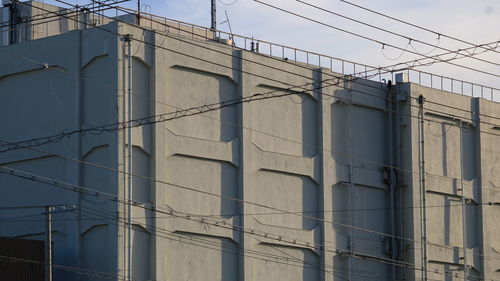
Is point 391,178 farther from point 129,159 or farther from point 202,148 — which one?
point 129,159

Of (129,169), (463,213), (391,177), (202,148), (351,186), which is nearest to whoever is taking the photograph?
(129,169)

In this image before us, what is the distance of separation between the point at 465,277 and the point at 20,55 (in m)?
22.7

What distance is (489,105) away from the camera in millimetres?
60500

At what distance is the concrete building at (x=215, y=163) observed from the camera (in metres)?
45.7

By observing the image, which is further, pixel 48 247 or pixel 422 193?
pixel 422 193

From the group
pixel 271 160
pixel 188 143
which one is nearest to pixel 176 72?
pixel 188 143

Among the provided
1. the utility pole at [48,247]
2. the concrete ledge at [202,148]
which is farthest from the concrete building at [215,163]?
the utility pole at [48,247]

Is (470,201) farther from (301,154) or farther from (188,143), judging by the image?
(188,143)

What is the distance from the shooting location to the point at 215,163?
48.5 metres

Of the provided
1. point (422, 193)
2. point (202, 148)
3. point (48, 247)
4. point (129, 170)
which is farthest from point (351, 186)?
point (48, 247)

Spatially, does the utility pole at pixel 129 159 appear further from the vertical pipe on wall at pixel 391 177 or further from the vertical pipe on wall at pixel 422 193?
the vertical pipe on wall at pixel 422 193

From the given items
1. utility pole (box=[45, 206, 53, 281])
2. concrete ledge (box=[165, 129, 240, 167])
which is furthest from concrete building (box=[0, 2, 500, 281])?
utility pole (box=[45, 206, 53, 281])

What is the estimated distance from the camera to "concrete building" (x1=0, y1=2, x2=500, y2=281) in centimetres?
4572

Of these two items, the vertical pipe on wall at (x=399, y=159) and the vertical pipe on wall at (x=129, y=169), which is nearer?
the vertical pipe on wall at (x=129, y=169)
